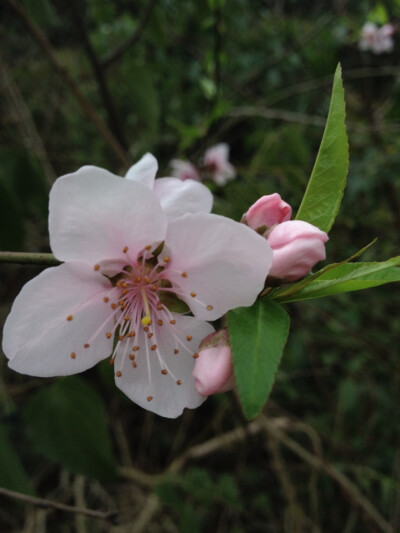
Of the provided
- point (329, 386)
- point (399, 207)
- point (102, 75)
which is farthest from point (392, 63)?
point (102, 75)

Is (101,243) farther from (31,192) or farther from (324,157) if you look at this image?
(31,192)

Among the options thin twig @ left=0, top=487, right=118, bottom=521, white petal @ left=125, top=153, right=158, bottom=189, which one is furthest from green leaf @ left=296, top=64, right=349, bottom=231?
thin twig @ left=0, top=487, right=118, bottom=521

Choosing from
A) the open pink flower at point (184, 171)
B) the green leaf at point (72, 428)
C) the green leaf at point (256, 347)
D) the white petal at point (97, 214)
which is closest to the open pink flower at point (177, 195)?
the white petal at point (97, 214)

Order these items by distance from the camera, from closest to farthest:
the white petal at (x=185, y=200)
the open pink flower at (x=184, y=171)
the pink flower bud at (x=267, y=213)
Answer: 1. the pink flower bud at (x=267, y=213)
2. the white petal at (x=185, y=200)
3. the open pink flower at (x=184, y=171)

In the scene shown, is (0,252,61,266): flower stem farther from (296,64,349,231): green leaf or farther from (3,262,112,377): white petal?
(296,64,349,231): green leaf

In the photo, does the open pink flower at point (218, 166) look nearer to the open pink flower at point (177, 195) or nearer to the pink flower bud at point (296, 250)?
the open pink flower at point (177, 195)

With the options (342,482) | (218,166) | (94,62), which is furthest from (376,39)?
(342,482)
